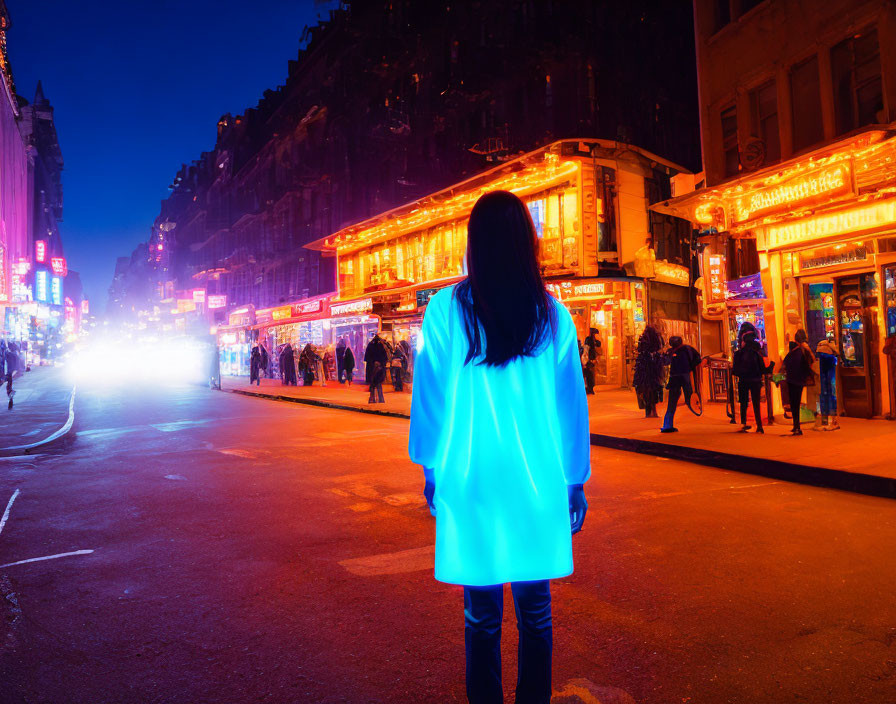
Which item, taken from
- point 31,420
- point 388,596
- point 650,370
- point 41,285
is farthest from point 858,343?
point 41,285

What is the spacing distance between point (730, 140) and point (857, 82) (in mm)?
3246

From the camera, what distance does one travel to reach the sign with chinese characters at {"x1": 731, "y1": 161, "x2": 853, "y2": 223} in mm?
10844

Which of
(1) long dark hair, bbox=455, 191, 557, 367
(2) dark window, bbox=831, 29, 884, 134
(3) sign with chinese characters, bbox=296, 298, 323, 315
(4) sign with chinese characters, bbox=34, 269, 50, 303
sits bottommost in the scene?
(1) long dark hair, bbox=455, 191, 557, 367

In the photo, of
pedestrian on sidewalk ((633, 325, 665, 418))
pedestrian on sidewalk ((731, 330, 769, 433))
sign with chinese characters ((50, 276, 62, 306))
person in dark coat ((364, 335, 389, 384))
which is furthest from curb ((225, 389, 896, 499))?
sign with chinese characters ((50, 276, 62, 306))

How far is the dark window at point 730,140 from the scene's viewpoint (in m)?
14.8

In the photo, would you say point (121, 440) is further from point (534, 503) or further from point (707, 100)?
point (707, 100)

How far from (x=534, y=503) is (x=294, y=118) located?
38.2 meters

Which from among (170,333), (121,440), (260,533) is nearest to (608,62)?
(121,440)

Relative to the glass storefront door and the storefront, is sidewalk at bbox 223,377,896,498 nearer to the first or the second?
the glass storefront door

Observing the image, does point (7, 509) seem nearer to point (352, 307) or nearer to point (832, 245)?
point (832, 245)

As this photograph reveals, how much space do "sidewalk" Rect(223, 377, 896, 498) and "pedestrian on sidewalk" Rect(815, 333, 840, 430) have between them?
0.85 feet

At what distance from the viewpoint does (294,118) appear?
36.3m

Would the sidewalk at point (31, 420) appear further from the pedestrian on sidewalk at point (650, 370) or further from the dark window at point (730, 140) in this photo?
the dark window at point (730, 140)

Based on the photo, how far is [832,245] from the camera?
12.1 meters
